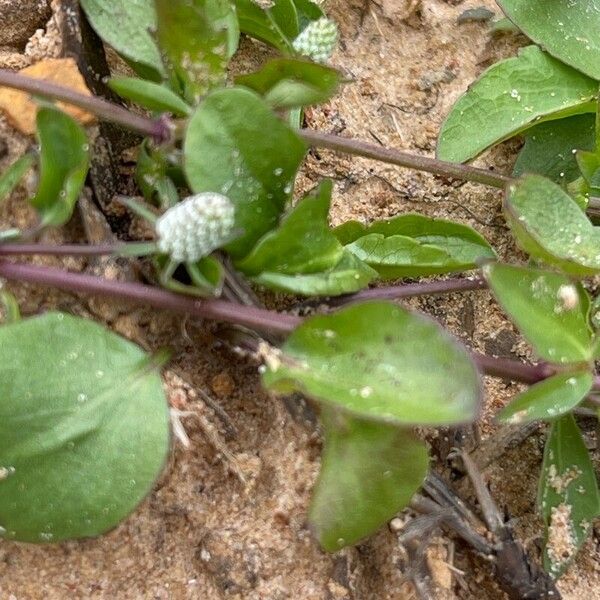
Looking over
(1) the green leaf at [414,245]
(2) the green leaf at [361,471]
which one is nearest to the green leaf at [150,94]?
(1) the green leaf at [414,245]

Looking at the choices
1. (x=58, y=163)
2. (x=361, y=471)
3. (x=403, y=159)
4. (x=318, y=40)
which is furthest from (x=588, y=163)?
(x=58, y=163)

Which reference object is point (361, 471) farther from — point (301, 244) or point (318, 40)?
point (318, 40)

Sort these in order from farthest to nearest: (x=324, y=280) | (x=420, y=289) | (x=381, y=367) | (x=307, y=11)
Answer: (x=307, y=11) → (x=420, y=289) → (x=324, y=280) → (x=381, y=367)

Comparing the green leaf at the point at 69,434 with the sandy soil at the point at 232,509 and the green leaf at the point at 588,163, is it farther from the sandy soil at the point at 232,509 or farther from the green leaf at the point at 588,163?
the green leaf at the point at 588,163

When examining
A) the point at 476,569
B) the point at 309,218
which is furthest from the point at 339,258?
the point at 476,569

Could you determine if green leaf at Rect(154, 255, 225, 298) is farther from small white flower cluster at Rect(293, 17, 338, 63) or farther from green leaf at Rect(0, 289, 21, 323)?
small white flower cluster at Rect(293, 17, 338, 63)

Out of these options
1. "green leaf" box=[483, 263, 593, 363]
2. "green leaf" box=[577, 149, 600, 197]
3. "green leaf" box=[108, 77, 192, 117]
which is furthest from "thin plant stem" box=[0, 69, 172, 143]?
"green leaf" box=[577, 149, 600, 197]
